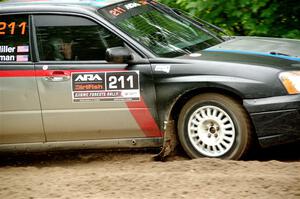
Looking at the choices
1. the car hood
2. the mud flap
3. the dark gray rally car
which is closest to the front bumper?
the dark gray rally car

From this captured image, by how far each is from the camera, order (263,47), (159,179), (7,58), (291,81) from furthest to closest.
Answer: (263,47) < (7,58) < (291,81) < (159,179)

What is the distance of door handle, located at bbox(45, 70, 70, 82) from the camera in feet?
20.2

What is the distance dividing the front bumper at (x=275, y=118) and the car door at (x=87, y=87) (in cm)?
102

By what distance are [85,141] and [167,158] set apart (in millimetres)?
878

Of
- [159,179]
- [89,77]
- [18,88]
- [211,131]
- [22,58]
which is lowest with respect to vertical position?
[159,179]

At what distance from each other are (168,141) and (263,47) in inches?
58.9

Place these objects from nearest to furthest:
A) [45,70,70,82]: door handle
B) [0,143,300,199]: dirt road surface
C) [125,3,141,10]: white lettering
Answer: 1. [0,143,300,199]: dirt road surface
2. [45,70,70,82]: door handle
3. [125,3,141,10]: white lettering

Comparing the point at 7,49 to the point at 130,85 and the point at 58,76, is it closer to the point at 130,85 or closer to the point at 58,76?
the point at 58,76

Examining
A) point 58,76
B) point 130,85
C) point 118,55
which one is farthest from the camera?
point 58,76

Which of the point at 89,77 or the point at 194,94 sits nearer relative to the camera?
the point at 194,94

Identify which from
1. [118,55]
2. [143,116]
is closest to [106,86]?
[118,55]

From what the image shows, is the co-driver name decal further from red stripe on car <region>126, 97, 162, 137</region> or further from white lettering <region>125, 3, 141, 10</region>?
white lettering <region>125, 3, 141, 10</region>

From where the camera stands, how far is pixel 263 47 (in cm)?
654

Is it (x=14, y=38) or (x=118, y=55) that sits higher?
(x=14, y=38)
